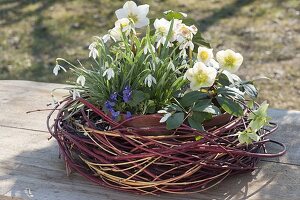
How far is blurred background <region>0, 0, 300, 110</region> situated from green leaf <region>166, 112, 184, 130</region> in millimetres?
2400

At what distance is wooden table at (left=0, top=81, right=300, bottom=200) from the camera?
141 centimetres

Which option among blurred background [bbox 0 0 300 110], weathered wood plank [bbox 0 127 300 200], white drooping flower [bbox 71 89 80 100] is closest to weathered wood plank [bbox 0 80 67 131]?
weathered wood plank [bbox 0 127 300 200]

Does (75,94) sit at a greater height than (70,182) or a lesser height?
greater

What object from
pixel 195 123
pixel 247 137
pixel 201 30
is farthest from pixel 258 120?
pixel 201 30

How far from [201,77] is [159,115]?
13 cm

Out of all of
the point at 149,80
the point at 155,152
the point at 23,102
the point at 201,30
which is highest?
the point at 149,80

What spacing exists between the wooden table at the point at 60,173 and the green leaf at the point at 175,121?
7.6 inches

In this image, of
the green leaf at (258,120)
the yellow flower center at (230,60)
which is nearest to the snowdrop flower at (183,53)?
the yellow flower center at (230,60)

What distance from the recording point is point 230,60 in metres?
1.42

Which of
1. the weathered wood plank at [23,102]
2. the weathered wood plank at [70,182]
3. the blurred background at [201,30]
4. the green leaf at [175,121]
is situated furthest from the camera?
the blurred background at [201,30]

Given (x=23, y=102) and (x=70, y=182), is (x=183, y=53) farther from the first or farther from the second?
(x=23, y=102)

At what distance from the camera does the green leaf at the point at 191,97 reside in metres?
1.36

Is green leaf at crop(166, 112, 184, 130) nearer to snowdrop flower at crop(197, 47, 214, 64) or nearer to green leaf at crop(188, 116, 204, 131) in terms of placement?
green leaf at crop(188, 116, 204, 131)

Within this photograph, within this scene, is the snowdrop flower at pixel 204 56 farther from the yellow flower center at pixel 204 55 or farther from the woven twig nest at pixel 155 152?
the woven twig nest at pixel 155 152
